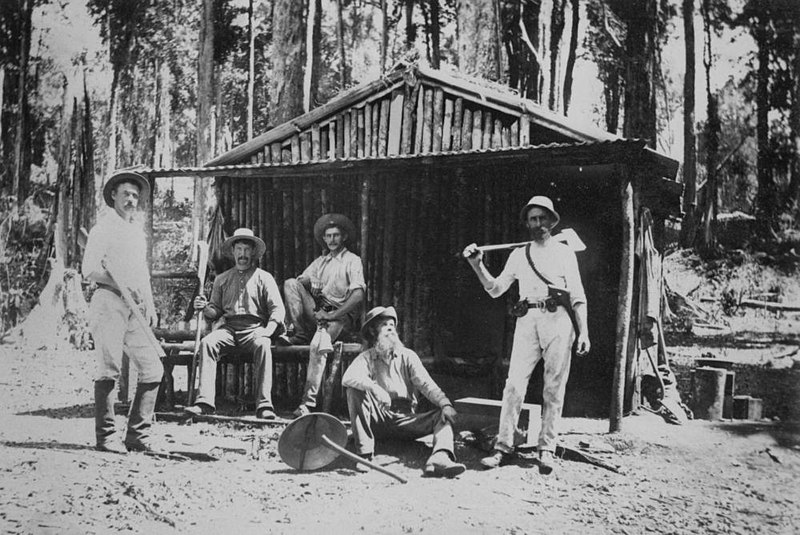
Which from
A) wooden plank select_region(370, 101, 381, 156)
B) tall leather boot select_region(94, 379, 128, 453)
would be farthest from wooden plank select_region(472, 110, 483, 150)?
tall leather boot select_region(94, 379, 128, 453)

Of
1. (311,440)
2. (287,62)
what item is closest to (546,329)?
(311,440)

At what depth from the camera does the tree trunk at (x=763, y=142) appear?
4.42m

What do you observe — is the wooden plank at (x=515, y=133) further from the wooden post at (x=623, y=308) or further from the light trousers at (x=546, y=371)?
the light trousers at (x=546, y=371)

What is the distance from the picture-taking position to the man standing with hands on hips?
4664 mm

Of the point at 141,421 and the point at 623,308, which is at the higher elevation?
the point at 623,308

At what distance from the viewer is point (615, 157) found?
207 inches

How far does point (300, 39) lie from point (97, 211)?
3650 millimetres

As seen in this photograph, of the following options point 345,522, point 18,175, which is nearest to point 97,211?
point 18,175

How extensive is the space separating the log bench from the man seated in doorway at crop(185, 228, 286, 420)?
0.47 feet

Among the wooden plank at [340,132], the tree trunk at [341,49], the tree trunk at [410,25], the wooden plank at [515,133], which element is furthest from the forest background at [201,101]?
the tree trunk at [410,25]

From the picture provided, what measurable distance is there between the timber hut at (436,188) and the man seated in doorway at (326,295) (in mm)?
138

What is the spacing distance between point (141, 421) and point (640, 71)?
4.68 metres

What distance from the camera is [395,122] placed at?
249 inches

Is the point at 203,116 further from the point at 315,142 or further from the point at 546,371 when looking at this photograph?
the point at 546,371
